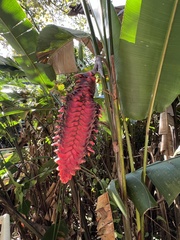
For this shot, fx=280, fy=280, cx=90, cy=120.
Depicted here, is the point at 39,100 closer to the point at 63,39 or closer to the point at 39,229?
the point at 63,39

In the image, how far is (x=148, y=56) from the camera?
2.79 feet

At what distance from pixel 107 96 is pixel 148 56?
0.57ft

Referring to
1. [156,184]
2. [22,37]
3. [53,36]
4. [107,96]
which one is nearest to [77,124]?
[107,96]

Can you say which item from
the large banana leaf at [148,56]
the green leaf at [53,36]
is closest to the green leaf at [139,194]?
the large banana leaf at [148,56]

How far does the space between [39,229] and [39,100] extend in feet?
2.08

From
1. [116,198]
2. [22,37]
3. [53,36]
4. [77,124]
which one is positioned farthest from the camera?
[22,37]

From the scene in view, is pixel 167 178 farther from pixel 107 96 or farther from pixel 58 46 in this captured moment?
pixel 58 46

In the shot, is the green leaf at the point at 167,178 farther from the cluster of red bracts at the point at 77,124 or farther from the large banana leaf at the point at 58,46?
the large banana leaf at the point at 58,46

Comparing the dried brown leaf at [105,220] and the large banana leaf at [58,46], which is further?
the large banana leaf at [58,46]

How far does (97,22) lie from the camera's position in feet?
3.19

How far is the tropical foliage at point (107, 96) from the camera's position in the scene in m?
0.82

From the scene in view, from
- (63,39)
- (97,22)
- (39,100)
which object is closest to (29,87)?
(39,100)

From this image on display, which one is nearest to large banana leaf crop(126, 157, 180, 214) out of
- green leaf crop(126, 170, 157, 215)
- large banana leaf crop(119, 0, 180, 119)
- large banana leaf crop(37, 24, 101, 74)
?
green leaf crop(126, 170, 157, 215)

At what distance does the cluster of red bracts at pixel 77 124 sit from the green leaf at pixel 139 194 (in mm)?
249
